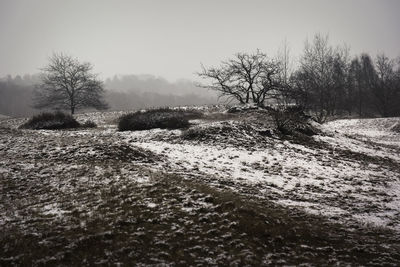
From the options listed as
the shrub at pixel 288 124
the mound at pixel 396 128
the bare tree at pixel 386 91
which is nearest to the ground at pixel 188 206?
the shrub at pixel 288 124

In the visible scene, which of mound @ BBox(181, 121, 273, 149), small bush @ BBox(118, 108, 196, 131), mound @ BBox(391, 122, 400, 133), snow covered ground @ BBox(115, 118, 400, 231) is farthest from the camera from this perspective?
mound @ BBox(391, 122, 400, 133)

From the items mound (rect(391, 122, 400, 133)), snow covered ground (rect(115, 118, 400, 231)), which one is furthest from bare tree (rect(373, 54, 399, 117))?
snow covered ground (rect(115, 118, 400, 231))

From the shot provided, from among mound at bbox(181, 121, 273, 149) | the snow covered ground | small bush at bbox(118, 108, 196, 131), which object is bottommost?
the snow covered ground

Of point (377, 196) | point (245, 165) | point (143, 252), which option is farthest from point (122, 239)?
point (377, 196)

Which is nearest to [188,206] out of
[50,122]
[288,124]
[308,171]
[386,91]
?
[308,171]

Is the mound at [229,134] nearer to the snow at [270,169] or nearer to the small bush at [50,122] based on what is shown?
the snow at [270,169]

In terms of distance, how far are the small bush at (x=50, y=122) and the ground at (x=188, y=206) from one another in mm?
5544

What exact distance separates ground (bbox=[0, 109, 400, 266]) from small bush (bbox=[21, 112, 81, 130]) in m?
5.54

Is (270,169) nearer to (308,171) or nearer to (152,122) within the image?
(308,171)

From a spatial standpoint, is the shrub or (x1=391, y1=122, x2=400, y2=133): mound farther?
(x1=391, y1=122, x2=400, y2=133): mound

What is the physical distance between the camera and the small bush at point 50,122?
17.4 meters

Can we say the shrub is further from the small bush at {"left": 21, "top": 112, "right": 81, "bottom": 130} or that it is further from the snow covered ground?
the small bush at {"left": 21, "top": 112, "right": 81, "bottom": 130}

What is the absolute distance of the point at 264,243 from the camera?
4980 millimetres

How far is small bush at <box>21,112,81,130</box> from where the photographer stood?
17.4 m
